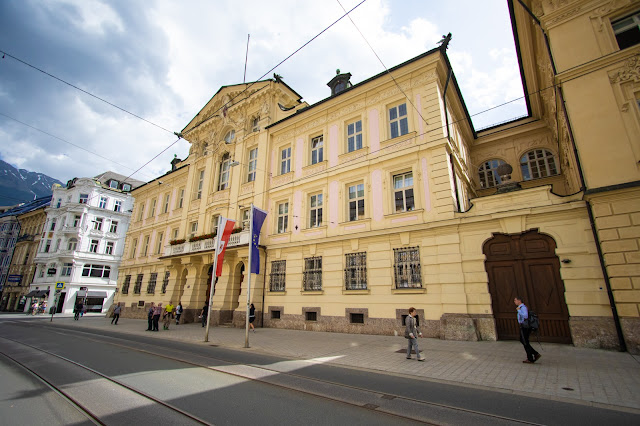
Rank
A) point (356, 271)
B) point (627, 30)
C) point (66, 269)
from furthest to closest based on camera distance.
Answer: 1. point (66, 269)
2. point (356, 271)
3. point (627, 30)

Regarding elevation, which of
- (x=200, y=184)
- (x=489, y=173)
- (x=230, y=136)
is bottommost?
(x=489, y=173)

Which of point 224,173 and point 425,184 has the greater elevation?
point 224,173

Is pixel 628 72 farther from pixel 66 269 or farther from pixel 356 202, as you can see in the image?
pixel 66 269

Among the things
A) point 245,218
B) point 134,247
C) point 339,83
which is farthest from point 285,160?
point 134,247

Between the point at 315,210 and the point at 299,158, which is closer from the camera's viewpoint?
the point at 315,210

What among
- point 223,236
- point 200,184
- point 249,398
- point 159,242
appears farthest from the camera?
point 159,242

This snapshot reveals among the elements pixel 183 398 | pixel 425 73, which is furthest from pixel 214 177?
pixel 183 398

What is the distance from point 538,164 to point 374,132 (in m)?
11.7

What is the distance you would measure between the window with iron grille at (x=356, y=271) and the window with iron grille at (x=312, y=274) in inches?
71.4

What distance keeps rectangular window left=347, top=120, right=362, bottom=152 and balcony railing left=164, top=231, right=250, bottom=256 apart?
28.9 feet

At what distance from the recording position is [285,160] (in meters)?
21.2

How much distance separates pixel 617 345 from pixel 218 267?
50.7ft

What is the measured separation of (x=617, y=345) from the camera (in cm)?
919

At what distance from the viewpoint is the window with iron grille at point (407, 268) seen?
13594mm
